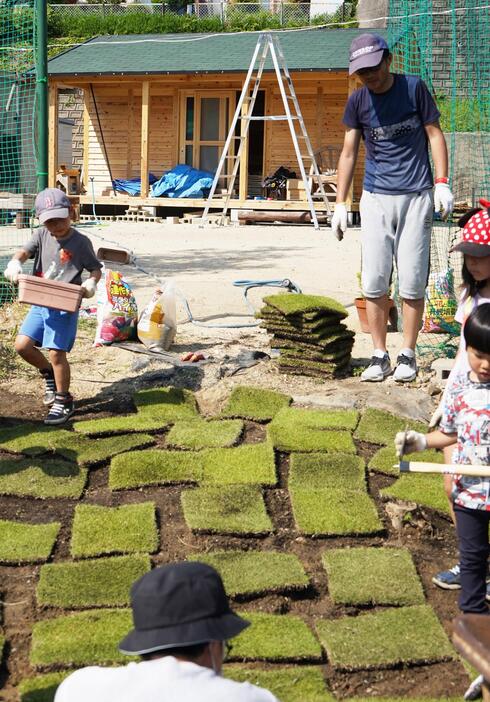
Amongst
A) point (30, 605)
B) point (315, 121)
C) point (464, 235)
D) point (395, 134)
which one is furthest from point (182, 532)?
point (315, 121)

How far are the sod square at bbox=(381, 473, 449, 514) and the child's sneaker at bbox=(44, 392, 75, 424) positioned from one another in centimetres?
205

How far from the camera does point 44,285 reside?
546 centimetres

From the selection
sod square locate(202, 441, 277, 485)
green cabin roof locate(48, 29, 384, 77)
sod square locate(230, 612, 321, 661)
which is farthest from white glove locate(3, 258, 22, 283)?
green cabin roof locate(48, 29, 384, 77)

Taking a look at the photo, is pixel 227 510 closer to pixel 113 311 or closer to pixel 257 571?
pixel 257 571

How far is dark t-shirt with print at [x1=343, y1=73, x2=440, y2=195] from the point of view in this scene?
6.03m

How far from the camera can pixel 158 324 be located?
7078mm

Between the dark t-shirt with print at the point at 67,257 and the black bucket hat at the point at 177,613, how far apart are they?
4.14 m

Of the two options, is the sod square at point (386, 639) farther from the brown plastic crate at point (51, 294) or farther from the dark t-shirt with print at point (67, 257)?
the dark t-shirt with print at point (67, 257)

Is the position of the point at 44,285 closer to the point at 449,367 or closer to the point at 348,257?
the point at 449,367

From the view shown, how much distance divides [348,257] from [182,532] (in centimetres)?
952

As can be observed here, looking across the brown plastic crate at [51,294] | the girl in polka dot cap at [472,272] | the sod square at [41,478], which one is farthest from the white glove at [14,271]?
the girl in polka dot cap at [472,272]

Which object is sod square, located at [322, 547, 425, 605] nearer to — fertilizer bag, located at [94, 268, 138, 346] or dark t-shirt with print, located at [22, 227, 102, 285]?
dark t-shirt with print, located at [22, 227, 102, 285]

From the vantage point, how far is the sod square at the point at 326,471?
4715mm

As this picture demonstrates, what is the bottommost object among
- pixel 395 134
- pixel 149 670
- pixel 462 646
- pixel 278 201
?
pixel 278 201
